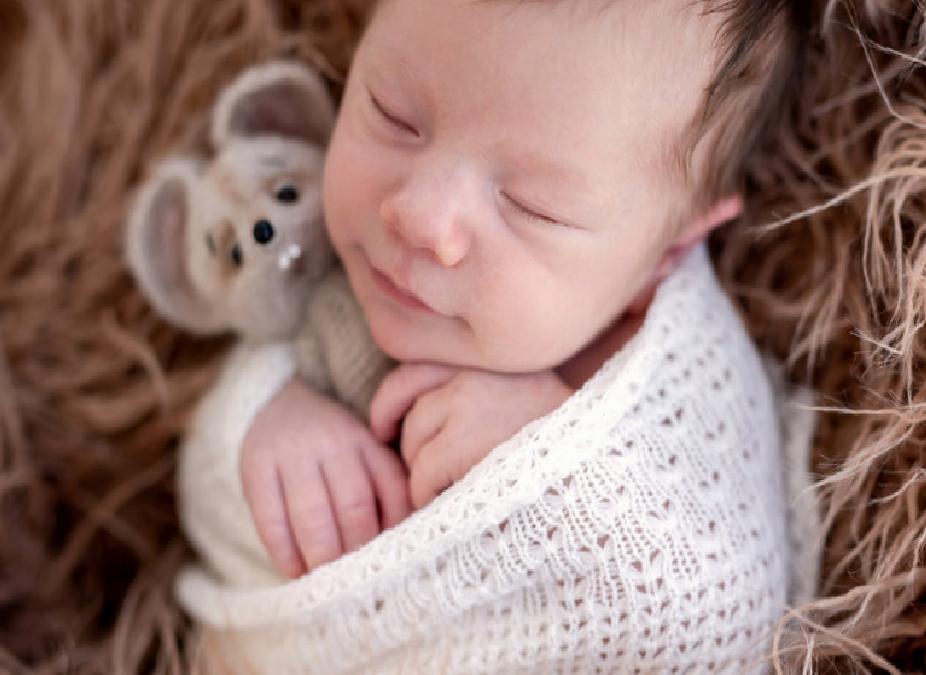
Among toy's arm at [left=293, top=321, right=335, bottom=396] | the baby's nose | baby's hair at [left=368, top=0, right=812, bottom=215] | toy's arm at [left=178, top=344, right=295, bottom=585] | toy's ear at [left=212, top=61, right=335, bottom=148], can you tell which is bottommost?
toy's arm at [left=178, top=344, right=295, bottom=585]

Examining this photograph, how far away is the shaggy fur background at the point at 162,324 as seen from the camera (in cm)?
95

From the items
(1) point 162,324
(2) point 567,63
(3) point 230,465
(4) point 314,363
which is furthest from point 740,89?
(1) point 162,324

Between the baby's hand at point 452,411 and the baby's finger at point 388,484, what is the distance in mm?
20

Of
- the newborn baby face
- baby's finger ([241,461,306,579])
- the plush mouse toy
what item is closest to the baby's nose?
the newborn baby face

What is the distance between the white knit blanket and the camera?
0.86 metres

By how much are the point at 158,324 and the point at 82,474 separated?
22 cm

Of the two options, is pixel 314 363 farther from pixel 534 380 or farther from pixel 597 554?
pixel 597 554

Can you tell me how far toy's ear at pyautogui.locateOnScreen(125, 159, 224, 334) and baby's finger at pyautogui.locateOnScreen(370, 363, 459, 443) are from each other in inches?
10.5

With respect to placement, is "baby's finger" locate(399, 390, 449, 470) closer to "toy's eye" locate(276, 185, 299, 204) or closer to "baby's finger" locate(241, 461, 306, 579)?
"baby's finger" locate(241, 461, 306, 579)

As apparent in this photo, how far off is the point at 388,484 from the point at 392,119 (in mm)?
375

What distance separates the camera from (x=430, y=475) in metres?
0.93

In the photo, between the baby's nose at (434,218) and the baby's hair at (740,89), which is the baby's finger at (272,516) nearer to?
the baby's nose at (434,218)

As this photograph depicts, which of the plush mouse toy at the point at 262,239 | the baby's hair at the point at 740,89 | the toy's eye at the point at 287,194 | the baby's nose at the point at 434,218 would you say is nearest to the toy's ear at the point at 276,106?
the plush mouse toy at the point at 262,239

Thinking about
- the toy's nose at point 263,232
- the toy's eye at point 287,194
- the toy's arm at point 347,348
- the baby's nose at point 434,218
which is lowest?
the toy's arm at point 347,348
